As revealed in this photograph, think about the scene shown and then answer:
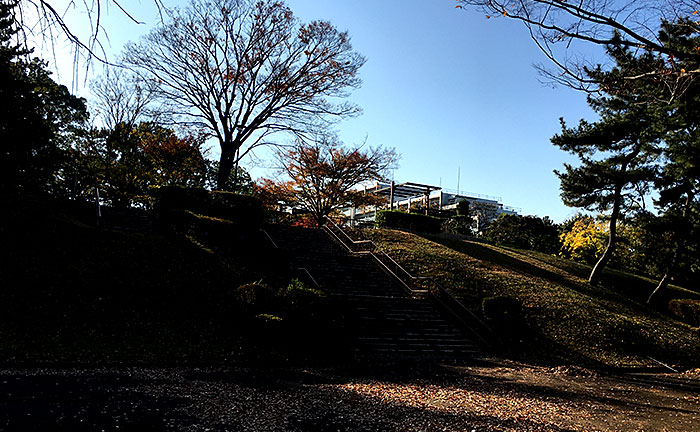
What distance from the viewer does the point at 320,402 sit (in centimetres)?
630

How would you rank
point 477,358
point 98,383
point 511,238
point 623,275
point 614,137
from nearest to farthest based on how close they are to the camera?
point 98,383
point 477,358
point 614,137
point 623,275
point 511,238

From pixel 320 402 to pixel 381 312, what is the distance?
7242mm

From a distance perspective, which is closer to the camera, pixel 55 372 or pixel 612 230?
pixel 55 372

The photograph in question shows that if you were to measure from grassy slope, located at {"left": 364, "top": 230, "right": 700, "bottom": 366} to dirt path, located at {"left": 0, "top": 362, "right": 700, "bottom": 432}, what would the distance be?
14.2ft

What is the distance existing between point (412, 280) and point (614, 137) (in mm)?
12912

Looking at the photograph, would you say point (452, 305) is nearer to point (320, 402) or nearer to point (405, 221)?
point (320, 402)

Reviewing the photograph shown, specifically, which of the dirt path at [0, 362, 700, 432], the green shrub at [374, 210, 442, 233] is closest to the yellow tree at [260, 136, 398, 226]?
the green shrub at [374, 210, 442, 233]

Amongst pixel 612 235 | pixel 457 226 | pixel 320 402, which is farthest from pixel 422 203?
pixel 320 402

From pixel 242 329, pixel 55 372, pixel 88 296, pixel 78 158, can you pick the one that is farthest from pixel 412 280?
pixel 78 158

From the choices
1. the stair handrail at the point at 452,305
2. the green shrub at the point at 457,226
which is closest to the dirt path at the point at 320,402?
the stair handrail at the point at 452,305

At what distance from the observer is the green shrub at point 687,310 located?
1788 cm

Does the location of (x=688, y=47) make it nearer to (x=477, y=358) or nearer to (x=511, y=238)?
(x=477, y=358)

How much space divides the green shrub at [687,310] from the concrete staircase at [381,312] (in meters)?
12.3

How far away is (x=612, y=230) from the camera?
2153 centimetres
